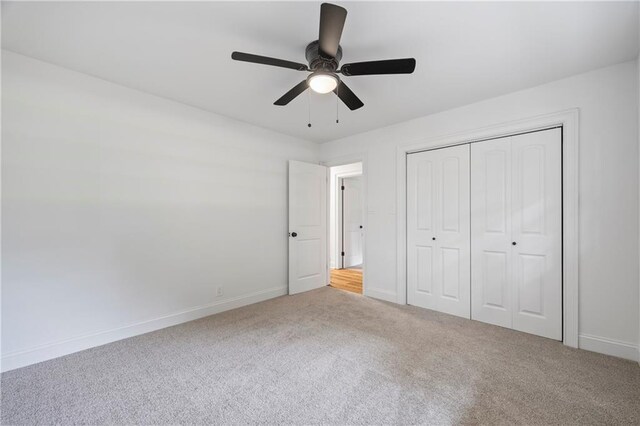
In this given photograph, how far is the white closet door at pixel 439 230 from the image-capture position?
3.17m

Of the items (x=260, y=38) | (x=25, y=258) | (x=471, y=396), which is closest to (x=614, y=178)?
(x=471, y=396)

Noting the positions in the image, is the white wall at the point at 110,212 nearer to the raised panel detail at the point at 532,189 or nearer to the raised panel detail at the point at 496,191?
the raised panel detail at the point at 496,191

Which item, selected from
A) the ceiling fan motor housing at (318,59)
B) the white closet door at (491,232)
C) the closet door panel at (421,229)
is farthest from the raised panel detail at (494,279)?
the ceiling fan motor housing at (318,59)

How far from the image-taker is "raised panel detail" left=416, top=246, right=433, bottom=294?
3.44 metres

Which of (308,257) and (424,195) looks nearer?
(424,195)

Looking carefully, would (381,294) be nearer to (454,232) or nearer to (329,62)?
(454,232)

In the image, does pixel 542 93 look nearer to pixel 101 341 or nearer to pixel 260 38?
pixel 260 38

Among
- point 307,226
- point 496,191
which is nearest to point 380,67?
point 496,191

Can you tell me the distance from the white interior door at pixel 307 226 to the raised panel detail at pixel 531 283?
8.82 ft

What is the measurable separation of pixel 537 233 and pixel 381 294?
1.98 meters

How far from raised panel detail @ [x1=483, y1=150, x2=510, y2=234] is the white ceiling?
2.24ft

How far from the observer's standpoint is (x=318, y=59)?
185 cm

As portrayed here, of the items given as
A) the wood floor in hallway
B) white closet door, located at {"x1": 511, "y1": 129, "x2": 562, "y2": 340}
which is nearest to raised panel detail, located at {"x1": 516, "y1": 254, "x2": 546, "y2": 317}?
white closet door, located at {"x1": 511, "y1": 129, "x2": 562, "y2": 340}

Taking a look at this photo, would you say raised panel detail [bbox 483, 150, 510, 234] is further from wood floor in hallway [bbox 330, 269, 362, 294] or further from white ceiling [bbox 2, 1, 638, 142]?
wood floor in hallway [bbox 330, 269, 362, 294]
